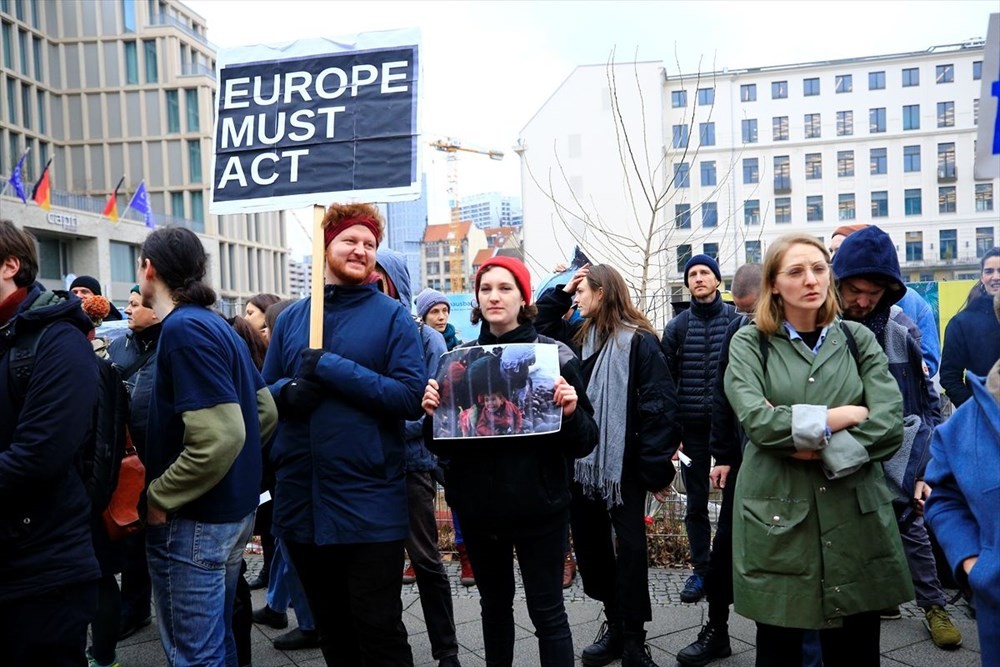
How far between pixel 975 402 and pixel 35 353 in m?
2.94

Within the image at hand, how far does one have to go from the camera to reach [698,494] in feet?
18.0

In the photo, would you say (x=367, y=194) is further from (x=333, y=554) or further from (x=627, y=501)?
(x=627, y=501)

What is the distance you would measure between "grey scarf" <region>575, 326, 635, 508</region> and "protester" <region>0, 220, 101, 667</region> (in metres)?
2.40

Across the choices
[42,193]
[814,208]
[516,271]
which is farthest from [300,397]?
[814,208]

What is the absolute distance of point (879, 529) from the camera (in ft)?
10.2

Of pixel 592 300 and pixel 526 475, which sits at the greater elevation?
pixel 592 300

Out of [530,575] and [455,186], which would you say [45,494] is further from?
[455,186]

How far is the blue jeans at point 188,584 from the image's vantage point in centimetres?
308

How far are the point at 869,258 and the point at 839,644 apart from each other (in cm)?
174

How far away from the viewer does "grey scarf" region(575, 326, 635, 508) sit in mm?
4215

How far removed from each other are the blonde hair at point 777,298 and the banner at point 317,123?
1629mm

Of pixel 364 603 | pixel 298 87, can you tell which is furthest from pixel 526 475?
pixel 298 87

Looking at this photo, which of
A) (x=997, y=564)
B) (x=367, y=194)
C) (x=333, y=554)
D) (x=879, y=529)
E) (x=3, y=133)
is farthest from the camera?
(x=3, y=133)

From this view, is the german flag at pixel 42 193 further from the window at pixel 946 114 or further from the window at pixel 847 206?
the window at pixel 946 114
